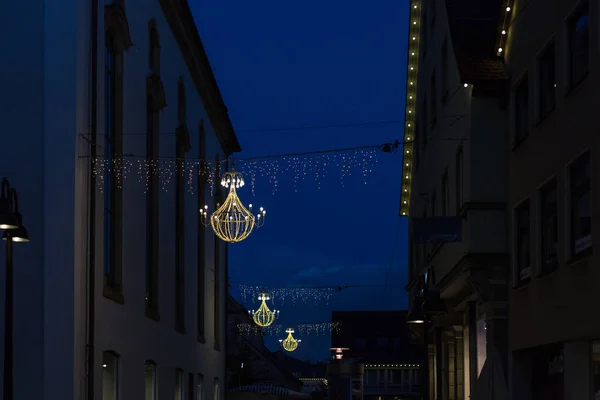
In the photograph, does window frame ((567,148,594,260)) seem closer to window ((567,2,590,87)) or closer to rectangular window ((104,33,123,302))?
Answer: window ((567,2,590,87))

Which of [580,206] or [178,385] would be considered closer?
[580,206]

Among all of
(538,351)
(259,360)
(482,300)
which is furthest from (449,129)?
(259,360)

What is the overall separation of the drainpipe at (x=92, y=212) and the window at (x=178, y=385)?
505 inches

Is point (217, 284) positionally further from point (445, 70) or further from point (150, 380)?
point (445, 70)

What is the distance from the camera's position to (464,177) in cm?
2544

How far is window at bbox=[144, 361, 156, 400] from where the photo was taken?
1088 inches

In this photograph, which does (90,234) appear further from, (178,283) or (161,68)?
(178,283)

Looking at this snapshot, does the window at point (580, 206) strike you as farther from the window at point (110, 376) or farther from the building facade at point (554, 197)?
the window at point (110, 376)

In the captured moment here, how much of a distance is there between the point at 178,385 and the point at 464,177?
1217 cm

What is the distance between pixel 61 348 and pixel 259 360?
67.1 meters

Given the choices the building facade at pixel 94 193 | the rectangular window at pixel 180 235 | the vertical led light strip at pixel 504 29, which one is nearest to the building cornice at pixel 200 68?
the building facade at pixel 94 193

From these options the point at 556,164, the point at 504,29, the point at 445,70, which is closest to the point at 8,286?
the point at 556,164

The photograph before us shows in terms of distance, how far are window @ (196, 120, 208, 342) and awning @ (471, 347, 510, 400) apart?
15.6 metres

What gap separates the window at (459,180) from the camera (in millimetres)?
26136
